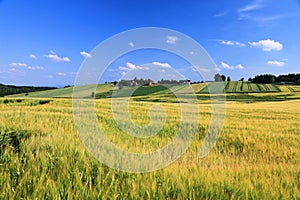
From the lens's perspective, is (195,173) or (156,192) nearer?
A: (156,192)

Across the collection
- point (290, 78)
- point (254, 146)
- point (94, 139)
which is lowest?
point (254, 146)

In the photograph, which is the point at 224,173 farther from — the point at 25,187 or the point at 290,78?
the point at 290,78

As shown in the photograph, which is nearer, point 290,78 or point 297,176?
point 297,176

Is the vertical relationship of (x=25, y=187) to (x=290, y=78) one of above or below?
below

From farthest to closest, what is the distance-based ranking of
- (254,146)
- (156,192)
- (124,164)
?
(254,146)
(124,164)
(156,192)

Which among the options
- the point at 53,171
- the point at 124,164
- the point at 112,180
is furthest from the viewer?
the point at 124,164

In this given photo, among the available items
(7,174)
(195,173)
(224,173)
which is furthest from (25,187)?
(224,173)

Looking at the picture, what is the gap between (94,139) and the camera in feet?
14.3

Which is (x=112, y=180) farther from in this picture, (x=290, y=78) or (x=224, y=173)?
(x=290, y=78)

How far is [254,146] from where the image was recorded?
5.17 m

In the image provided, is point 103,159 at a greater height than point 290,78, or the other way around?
point 290,78

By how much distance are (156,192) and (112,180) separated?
1.77 feet

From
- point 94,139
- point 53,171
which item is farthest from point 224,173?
point 94,139

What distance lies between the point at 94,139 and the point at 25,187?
1.89 meters
